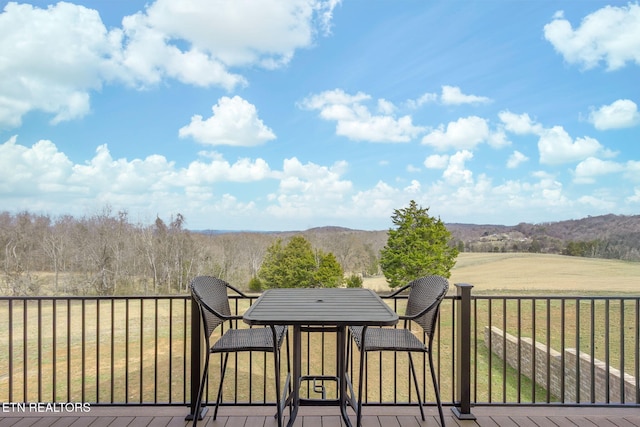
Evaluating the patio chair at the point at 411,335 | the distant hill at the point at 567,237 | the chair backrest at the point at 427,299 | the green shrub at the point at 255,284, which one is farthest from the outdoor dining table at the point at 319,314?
the distant hill at the point at 567,237

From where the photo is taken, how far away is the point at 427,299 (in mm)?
2588

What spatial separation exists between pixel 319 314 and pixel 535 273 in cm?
1768

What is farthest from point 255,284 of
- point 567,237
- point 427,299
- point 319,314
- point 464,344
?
point 319,314

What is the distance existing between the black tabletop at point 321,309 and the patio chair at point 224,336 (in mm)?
165

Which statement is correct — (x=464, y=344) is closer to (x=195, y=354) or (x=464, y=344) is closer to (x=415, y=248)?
(x=195, y=354)

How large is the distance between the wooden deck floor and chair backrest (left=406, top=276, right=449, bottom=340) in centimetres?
69

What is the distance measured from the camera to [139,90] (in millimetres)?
17797

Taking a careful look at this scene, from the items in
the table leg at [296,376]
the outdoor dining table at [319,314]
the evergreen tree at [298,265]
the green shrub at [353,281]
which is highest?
the outdoor dining table at [319,314]

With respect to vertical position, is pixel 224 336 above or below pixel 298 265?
above

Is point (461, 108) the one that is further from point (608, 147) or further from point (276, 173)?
point (276, 173)

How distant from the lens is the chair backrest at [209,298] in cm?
237

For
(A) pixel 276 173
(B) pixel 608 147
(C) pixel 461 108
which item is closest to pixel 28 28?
(A) pixel 276 173

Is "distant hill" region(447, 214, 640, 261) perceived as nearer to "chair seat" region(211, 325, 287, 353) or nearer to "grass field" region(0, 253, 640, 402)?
"grass field" region(0, 253, 640, 402)

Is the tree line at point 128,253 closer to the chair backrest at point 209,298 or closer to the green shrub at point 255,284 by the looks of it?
the green shrub at point 255,284
